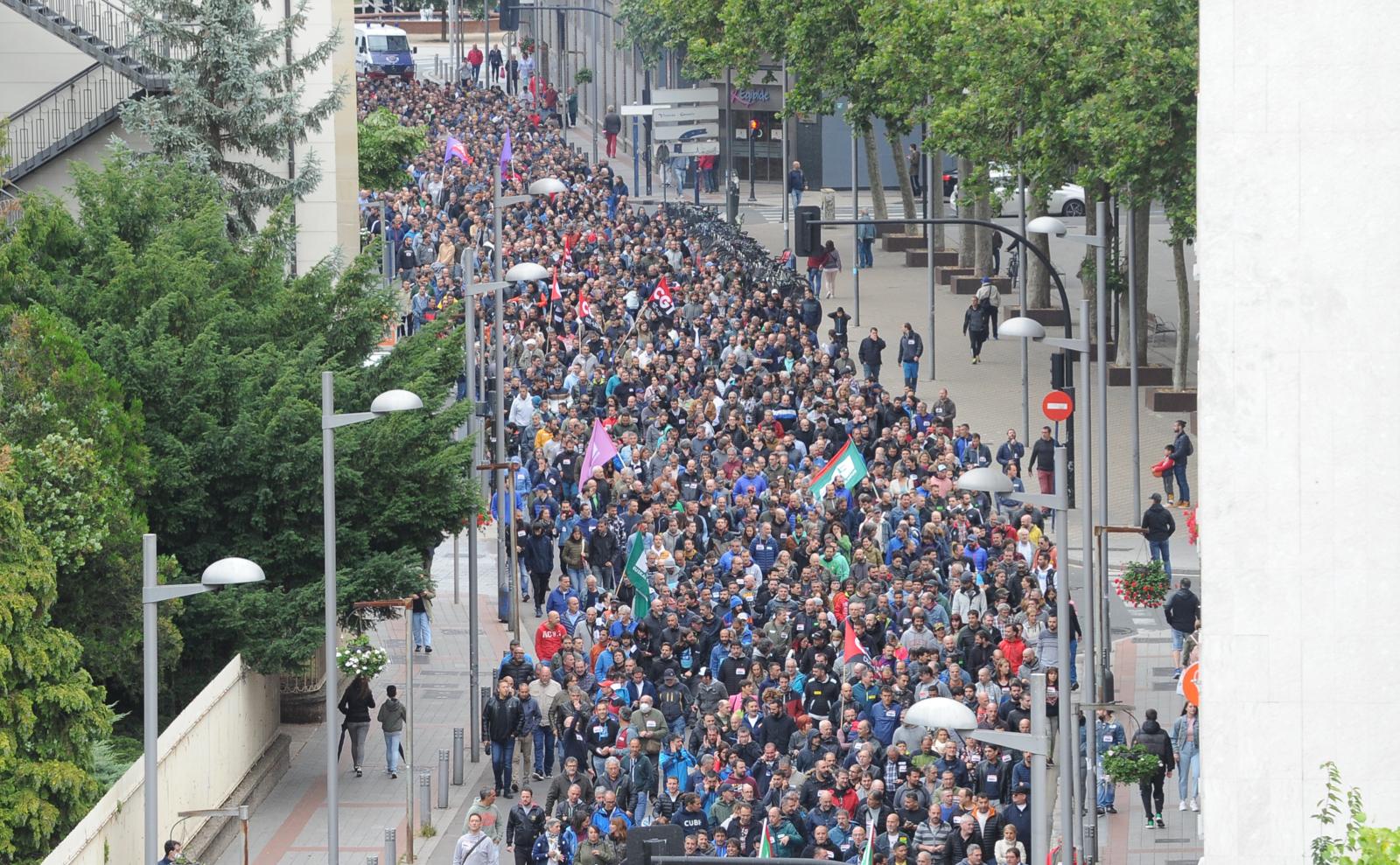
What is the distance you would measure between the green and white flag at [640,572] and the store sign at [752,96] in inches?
1823

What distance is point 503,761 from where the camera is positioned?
3091cm

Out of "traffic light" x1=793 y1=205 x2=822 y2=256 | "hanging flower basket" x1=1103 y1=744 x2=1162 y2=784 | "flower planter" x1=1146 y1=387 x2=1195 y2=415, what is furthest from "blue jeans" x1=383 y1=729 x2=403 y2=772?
"flower planter" x1=1146 y1=387 x2=1195 y2=415

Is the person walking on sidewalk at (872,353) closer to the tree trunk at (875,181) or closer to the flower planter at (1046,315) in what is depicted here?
the flower planter at (1046,315)

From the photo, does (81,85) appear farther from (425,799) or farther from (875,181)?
(875,181)

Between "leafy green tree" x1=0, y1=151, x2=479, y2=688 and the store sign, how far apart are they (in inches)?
1741

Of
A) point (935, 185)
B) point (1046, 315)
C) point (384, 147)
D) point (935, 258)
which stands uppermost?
point (384, 147)

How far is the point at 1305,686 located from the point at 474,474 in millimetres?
17727

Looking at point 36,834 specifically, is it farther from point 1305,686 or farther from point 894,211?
point 894,211

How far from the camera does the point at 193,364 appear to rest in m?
33.7

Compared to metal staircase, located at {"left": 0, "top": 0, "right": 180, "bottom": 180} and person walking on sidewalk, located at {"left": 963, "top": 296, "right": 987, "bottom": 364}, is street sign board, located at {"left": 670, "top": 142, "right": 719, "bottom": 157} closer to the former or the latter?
person walking on sidewalk, located at {"left": 963, "top": 296, "right": 987, "bottom": 364}

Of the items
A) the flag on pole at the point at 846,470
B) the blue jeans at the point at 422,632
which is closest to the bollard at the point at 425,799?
the blue jeans at the point at 422,632

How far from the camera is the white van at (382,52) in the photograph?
327ft

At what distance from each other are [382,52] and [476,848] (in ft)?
254

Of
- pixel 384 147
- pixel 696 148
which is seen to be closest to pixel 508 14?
pixel 696 148
